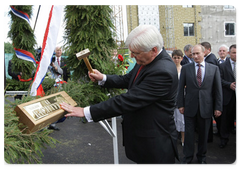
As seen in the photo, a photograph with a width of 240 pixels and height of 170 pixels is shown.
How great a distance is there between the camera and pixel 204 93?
133 inches

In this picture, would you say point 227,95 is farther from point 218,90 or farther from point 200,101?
point 200,101

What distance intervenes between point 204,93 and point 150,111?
1819 millimetres

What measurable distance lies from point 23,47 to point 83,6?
2372mm

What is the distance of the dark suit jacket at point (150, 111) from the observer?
5.83 ft

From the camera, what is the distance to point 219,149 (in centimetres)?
414

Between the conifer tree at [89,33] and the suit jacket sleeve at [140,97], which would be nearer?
the suit jacket sleeve at [140,97]

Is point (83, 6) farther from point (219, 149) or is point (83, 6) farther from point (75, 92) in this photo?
point (219, 149)

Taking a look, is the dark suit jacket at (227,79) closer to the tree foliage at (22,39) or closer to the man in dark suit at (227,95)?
the man in dark suit at (227,95)

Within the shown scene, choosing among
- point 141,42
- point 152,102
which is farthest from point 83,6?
point 152,102

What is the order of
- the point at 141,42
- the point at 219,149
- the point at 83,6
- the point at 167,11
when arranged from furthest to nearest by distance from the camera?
the point at 167,11 → the point at 219,149 → the point at 83,6 → the point at 141,42

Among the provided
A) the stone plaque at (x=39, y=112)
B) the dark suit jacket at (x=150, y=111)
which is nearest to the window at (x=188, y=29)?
the dark suit jacket at (x=150, y=111)

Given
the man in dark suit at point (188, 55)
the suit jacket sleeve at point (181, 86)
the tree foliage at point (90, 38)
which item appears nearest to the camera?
the tree foliage at point (90, 38)

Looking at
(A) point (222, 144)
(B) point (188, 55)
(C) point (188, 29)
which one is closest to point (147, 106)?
(A) point (222, 144)

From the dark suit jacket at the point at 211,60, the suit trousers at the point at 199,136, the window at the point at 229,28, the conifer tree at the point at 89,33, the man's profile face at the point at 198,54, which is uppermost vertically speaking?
the window at the point at 229,28
